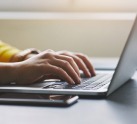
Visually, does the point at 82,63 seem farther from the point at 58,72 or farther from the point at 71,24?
the point at 71,24

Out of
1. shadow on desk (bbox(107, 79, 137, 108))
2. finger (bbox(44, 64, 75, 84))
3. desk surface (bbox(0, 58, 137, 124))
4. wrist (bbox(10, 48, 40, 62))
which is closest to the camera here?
desk surface (bbox(0, 58, 137, 124))

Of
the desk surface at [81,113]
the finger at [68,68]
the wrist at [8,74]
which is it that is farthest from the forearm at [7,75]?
the desk surface at [81,113]

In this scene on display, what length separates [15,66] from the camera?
0.88 metres

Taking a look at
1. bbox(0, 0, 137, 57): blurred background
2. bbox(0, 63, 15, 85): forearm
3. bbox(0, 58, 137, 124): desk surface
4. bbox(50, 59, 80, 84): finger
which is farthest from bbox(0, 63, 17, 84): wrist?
bbox(0, 0, 137, 57): blurred background

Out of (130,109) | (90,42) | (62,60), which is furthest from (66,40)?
(130,109)

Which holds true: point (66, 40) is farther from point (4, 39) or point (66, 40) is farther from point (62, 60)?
point (62, 60)

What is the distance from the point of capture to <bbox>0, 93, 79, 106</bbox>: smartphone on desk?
2.16ft

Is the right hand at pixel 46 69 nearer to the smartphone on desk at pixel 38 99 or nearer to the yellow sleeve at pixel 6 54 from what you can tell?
the smartphone on desk at pixel 38 99

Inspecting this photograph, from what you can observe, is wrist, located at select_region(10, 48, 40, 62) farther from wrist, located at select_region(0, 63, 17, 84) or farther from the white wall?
the white wall

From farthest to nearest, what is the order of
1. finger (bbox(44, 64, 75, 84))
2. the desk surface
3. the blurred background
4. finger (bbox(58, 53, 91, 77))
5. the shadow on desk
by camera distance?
the blurred background → finger (bbox(58, 53, 91, 77)) → finger (bbox(44, 64, 75, 84)) → the shadow on desk → the desk surface

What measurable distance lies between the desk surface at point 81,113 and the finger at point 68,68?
0.13m

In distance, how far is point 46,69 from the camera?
0.82 metres

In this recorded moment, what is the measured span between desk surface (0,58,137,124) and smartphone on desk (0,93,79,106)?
0.02 meters

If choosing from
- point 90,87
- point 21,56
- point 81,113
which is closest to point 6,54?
point 21,56
